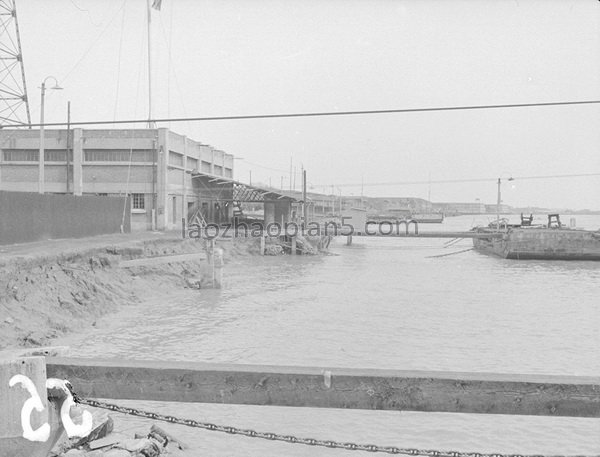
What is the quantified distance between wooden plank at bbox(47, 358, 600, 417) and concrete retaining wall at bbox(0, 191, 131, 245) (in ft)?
65.2

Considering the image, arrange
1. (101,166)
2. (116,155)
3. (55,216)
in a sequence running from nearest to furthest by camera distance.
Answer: (55,216), (101,166), (116,155)

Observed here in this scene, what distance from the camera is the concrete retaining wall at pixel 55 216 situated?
70.0 ft

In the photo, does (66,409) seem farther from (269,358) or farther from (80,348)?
(80,348)

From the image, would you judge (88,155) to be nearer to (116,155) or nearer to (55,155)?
(116,155)

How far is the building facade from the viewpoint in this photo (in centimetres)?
4116

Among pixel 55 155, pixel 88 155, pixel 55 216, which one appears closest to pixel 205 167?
pixel 88 155

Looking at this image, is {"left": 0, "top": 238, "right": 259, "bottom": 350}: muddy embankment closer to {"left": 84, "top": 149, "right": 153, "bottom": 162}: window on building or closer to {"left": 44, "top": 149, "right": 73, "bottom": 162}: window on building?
{"left": 84, "top": 149, "right": 153, "bottom": 162}: window on building

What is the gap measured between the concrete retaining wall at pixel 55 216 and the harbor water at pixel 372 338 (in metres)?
6.66

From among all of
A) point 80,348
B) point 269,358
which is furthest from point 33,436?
point 80,348

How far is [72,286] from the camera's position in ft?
55.5

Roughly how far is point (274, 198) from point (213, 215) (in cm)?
612

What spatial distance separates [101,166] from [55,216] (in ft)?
56.2

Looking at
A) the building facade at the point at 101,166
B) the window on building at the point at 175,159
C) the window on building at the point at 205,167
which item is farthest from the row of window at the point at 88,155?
the window on building at the point at 205,167

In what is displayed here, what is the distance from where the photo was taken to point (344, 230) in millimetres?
57469
